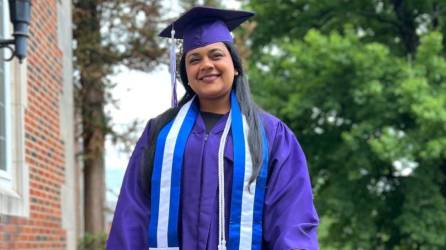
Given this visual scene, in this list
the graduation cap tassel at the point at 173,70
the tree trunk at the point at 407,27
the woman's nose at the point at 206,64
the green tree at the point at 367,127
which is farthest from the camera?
the tree trunk at the point at 407,27

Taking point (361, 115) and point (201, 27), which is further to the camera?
point (361, 115)

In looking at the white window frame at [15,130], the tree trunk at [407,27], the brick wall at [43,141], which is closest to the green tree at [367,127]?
the tree trunk at [407,27]

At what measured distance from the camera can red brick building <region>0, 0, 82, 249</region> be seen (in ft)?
20.5

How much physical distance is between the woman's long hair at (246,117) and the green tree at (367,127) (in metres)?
8.74

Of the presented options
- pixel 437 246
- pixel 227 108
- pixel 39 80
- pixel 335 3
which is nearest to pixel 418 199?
pixel 437 246

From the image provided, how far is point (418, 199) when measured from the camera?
13.2 m

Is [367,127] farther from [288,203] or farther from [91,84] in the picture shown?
[288,203]

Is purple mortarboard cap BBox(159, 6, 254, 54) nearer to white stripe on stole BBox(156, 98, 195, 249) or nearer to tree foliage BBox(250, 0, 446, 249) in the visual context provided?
white stripe on stole BBox(156, 98, 195, 249)

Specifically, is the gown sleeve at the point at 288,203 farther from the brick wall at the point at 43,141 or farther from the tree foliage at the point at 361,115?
the tree foliage at the point at 361,115

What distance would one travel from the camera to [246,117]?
3.21 metres

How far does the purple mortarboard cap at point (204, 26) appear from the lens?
3.33 m

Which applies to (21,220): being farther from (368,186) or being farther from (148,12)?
(368,186)

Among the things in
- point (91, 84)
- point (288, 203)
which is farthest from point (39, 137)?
point (91, 84)

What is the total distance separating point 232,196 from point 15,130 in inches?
146
